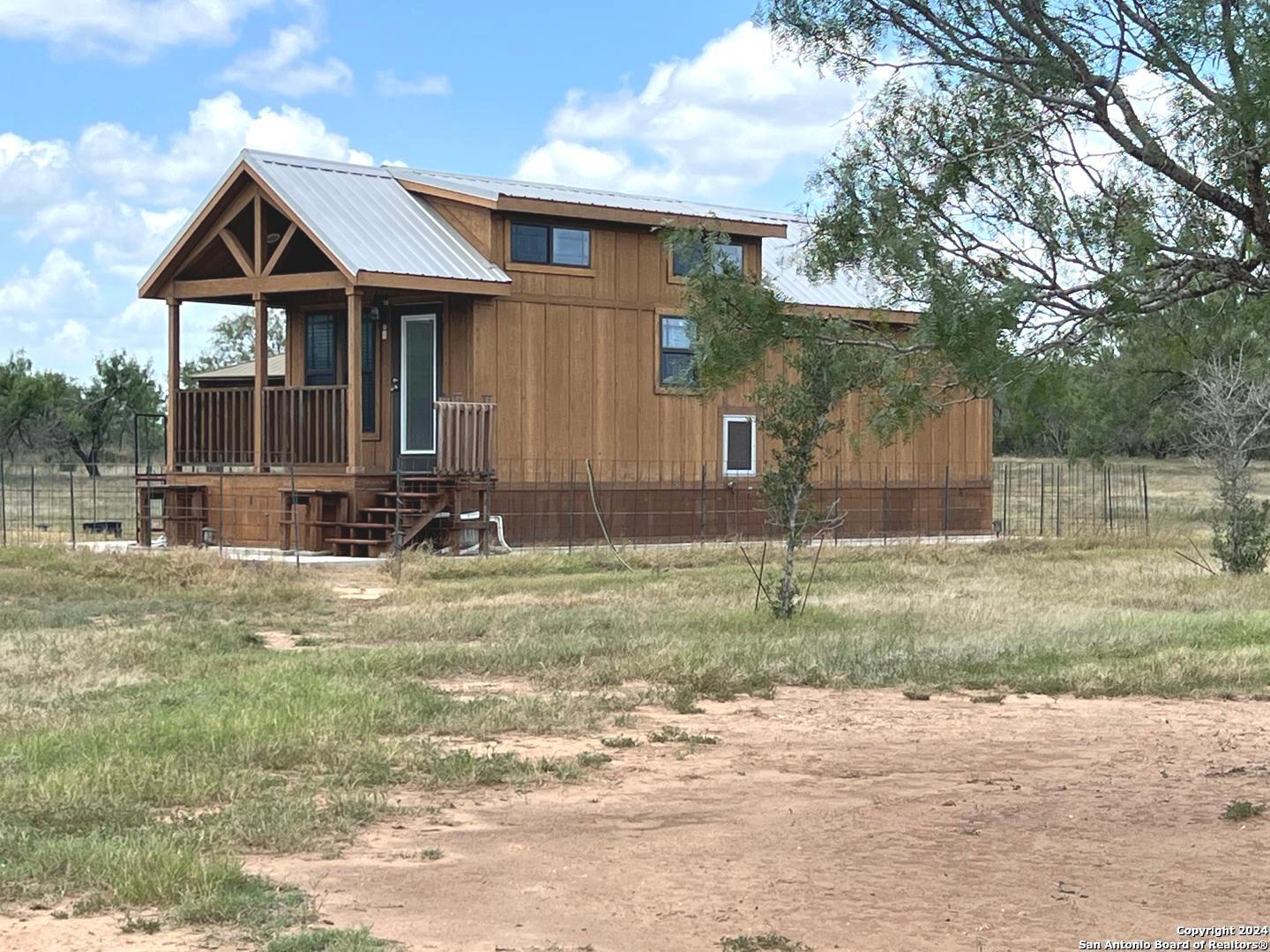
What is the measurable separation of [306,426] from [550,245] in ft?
14.1

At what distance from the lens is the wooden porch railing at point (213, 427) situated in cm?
2414

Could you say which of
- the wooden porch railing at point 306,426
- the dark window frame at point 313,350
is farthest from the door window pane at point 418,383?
the dark window frame at point 313,350

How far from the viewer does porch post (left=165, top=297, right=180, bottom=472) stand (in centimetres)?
2370

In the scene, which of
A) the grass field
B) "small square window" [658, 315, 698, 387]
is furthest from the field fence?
"small square window" [658, 315, 698, 387]

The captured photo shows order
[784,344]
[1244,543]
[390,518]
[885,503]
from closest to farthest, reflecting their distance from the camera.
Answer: [784,344] < [1244,543] < [390,518] < [885,503]

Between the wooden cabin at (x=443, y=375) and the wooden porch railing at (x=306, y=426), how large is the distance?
0.13ft

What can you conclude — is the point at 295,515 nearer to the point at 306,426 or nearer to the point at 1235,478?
the point at 306,426

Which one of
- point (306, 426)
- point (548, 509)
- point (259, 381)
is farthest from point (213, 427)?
point (548, 509)

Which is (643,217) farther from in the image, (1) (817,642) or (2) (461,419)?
(1) (817,642)

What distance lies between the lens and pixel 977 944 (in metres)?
5.54

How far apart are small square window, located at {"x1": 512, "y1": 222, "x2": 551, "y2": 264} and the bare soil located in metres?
13.9

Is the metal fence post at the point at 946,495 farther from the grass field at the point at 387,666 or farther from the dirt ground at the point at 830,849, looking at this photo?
the dirt ground at the point at 830,849

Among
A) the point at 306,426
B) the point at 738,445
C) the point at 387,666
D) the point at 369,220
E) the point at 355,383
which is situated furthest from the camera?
the point at 738,445

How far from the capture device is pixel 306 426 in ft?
75.3
